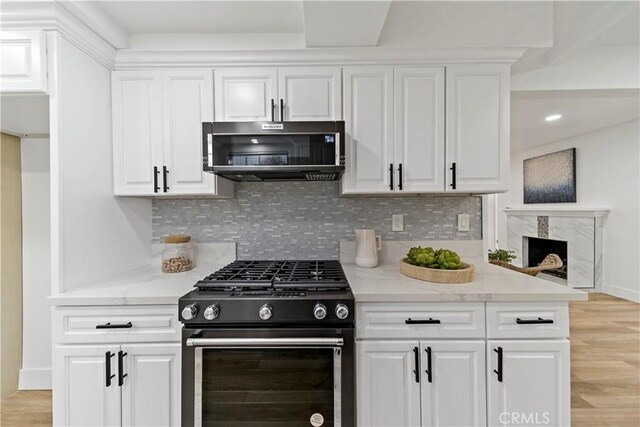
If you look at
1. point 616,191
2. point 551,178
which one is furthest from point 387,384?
point 551,178

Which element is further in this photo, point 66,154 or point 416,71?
point 416,71

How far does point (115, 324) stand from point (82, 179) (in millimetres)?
809

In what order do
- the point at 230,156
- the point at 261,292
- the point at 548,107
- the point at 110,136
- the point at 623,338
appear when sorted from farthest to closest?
the point at 548,107 → the point at 623,338 → the point at 110,136 → the point at 230,156 → the point at 261,292

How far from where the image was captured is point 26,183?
2.16 meters

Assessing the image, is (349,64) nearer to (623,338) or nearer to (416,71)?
(416,71)

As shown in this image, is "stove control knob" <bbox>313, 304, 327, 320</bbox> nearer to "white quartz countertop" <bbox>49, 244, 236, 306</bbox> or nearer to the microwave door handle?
the microwave door handle

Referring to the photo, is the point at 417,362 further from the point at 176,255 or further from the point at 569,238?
the point at 569,238

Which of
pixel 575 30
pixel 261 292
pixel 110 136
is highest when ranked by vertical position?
pixel 575 30

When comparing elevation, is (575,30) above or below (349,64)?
above

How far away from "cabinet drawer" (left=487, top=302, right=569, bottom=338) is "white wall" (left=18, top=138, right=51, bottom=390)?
Answer: 2916 millimetres

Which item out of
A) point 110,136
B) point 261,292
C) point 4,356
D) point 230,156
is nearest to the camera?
point 261,292

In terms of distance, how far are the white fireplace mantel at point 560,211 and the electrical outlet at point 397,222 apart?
13.8 ft

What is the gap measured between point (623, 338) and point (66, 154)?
16.1 ft

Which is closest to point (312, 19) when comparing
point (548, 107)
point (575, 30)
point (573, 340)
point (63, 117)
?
point (63, 117)
